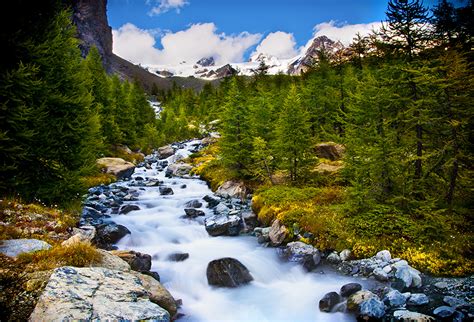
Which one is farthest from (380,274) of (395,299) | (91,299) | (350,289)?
(91,299)

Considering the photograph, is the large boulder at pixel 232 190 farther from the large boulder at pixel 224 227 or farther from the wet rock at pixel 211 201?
the large boulder at pixel 224 227

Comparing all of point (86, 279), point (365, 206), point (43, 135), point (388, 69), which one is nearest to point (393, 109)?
point (388, 69)

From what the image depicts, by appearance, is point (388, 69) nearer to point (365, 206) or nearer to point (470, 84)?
point (470, 84)

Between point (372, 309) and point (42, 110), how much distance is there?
15.1 m

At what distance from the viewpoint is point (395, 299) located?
9516 millimetres

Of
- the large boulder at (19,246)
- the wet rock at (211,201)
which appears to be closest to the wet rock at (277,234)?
the wet rock at (211,201)

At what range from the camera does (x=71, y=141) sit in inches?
570

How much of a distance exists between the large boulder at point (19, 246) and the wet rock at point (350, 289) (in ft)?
30.9

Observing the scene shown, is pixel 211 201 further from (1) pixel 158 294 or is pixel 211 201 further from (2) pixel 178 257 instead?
(1) pixel 158 294

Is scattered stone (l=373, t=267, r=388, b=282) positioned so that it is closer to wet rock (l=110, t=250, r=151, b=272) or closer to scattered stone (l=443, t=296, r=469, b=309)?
scattered stone (l=443, t=296, r=469, b=309)

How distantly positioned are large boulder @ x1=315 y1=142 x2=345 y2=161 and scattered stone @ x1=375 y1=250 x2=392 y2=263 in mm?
14601

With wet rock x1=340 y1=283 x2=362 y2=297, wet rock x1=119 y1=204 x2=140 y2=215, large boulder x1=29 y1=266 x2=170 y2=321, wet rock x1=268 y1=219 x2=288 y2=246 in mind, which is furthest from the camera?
wet rock x1=119 y1=204 x2=140 y2=215

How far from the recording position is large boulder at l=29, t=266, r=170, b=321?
17.3ft

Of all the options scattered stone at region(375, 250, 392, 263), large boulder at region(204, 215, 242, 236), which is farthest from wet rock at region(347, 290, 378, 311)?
large boulder at region(204, 215, 242, 236)
